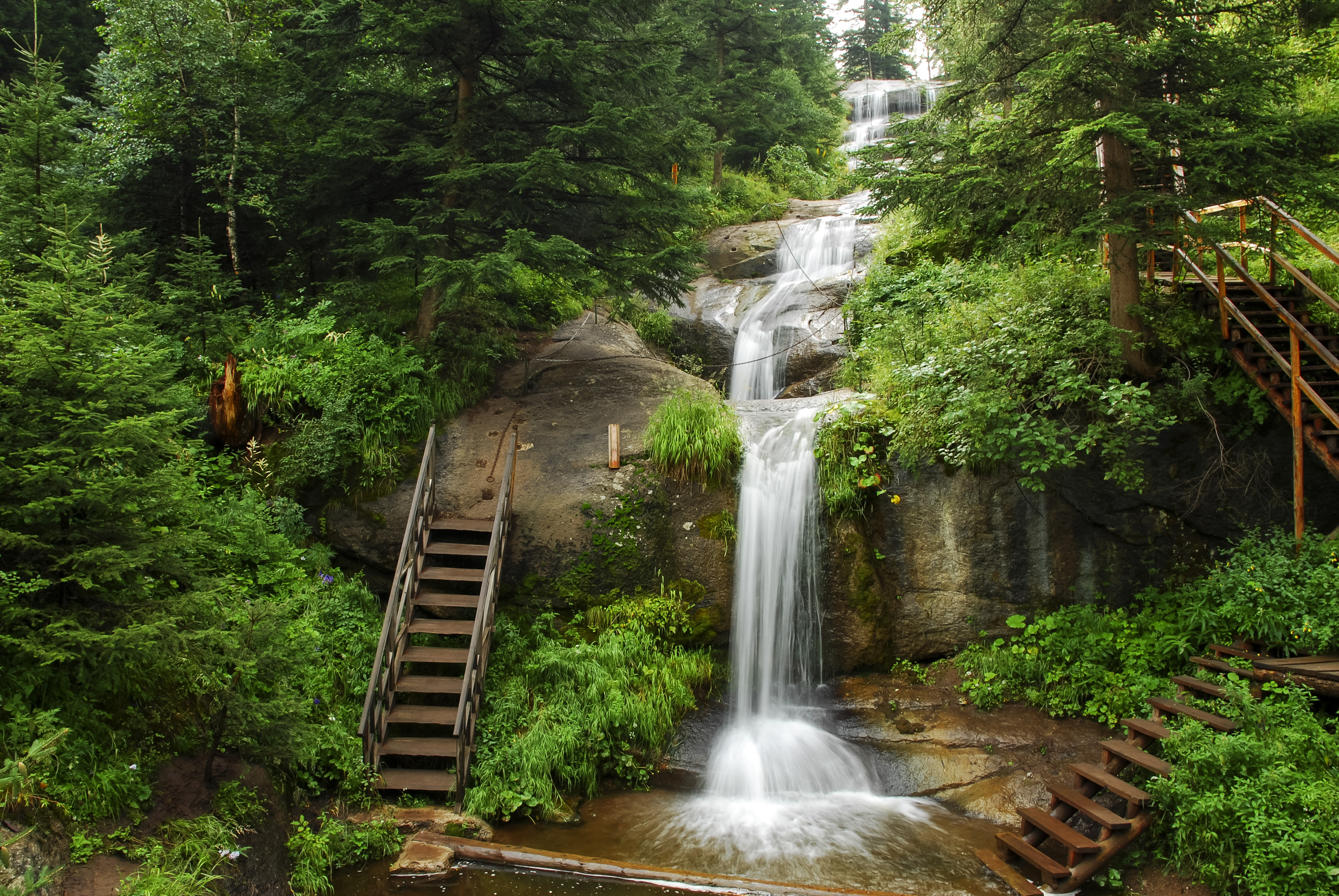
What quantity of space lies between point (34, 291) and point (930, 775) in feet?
27.7

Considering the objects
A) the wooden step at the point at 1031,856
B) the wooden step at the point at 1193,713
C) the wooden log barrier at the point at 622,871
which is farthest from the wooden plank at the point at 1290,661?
the wooden log barrier at the point at 622,871

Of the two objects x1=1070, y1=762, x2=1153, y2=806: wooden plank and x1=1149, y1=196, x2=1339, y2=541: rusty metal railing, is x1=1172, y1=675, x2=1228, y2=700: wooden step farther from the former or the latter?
x1=1149, y1=196, x2=1339, y2=541: rusty metal railing

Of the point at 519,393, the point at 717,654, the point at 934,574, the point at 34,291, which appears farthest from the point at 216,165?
the point at 934,574

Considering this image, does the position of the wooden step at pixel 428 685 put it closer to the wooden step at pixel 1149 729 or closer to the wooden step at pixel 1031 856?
the wooden step at pixel 1031 856

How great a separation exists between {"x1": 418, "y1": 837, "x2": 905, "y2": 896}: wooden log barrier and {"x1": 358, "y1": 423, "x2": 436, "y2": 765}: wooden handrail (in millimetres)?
1310

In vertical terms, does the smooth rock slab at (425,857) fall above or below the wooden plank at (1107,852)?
below

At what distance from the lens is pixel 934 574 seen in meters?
8.91

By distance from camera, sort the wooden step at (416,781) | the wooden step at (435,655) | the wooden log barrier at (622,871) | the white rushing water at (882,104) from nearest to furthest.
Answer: the wooden log barrier at (622,871), the wooden step at (416,781), the wooden step at (435,655), the white rushing water at (882,104)

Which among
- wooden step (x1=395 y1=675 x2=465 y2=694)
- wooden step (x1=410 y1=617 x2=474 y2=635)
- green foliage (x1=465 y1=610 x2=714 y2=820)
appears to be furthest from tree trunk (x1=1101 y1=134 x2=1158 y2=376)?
wooden step (x1=395 y1=675 x2=465 y2=694)

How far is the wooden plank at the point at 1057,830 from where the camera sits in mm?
5832

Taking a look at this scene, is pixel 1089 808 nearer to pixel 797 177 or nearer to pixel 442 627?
pixel 442 627

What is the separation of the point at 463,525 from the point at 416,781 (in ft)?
9.51

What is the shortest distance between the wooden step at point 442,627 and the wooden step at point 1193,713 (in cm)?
646

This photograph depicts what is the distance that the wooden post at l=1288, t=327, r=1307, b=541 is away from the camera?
7145 mm
